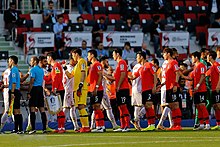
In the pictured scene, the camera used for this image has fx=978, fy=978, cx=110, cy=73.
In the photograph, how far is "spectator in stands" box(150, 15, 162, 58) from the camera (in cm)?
3775

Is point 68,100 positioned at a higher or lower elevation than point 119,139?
higher

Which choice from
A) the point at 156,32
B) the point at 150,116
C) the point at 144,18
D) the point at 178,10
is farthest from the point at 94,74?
the point at 178,10

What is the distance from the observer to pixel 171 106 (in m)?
26.4

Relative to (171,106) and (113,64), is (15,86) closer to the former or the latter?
(171,106)

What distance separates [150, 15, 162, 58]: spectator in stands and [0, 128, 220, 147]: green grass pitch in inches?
476

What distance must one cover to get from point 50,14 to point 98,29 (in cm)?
196

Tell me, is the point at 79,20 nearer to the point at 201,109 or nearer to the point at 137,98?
the point at 137,98

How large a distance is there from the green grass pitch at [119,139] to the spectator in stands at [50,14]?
41.3 feet

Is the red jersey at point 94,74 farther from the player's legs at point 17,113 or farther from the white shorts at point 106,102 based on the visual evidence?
the player's legs at point 17,113

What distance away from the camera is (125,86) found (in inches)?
1066

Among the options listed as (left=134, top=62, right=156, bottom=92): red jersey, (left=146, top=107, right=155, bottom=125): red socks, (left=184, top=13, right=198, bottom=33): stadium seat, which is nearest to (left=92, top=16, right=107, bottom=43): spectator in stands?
(left=184, top=13, right=198, bottom=33): stadium seat

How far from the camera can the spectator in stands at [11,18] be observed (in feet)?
122

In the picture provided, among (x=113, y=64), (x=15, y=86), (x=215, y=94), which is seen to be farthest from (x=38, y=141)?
(x=113, y=64)

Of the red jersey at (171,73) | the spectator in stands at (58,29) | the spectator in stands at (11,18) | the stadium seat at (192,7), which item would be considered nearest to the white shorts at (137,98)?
the red jersey at (171,73)
